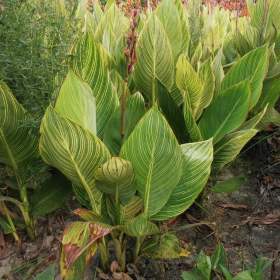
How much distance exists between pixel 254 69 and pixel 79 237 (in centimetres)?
106

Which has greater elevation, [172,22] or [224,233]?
[172,22]

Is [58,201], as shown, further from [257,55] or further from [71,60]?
[257,55]

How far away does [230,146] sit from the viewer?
190cm

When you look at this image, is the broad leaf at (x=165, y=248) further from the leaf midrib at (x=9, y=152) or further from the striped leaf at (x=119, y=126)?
the leaf midrib at (x=9, y=152)

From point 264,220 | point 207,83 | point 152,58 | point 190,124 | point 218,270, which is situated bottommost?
point 264,220

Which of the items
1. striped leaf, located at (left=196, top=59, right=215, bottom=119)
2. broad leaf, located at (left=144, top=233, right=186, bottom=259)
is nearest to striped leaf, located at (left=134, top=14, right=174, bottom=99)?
striped leaf, located at (left=196, top=59, right=215, bottom=119)

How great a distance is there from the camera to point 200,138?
1.86 m

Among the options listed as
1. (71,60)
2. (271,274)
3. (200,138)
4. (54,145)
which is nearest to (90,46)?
(71,60)

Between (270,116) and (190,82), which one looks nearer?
(190,82)

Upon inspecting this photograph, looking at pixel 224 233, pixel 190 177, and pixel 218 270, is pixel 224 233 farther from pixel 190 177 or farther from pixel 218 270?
pixel 190 177

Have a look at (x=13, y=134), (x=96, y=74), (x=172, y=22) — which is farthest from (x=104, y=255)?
(x=172, y=22)

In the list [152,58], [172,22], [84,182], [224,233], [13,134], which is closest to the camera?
[84,182]

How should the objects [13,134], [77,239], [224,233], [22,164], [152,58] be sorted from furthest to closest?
[224,233]
[152,58]
[22,164]
[13,134]
[77,239]

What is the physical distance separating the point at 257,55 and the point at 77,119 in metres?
Result: 0.88
